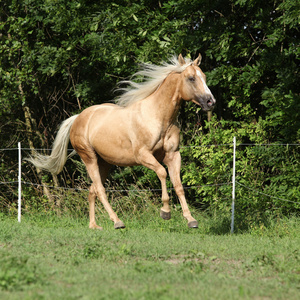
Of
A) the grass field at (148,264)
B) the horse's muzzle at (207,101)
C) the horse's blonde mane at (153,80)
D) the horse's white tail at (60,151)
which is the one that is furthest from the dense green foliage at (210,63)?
the horse's muzzle at (207,101)

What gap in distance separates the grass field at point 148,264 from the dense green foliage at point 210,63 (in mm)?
2026

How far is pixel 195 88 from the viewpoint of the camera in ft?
25.0

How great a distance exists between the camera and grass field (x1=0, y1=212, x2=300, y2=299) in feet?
14.1

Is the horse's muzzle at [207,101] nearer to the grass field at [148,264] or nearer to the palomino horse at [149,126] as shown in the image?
the palomino horse at [149,126]

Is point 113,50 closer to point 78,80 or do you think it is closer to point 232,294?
point 78,80

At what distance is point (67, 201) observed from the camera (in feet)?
37.4

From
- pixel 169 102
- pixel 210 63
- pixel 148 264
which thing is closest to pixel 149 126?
pixel 169 102

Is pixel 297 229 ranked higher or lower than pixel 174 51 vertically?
lower

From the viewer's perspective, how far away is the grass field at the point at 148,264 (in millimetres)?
4289

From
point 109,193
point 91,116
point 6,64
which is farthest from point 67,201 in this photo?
point 6,64

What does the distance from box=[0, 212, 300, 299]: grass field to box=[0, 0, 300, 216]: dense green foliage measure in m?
2.03

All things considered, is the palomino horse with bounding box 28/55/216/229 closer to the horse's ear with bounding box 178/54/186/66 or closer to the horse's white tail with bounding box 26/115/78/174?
the horse's ear with bounding box 178/54/186/66

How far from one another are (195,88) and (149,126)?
1012 mm

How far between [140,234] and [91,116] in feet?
8.75
